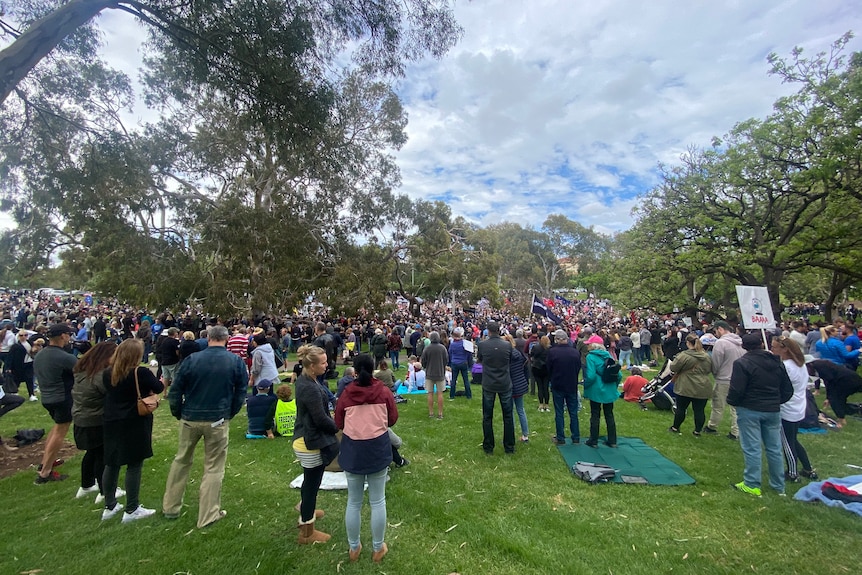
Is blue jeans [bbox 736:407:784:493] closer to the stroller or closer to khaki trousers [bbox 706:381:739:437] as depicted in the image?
khaki trousers [bbox 706:381:739:437]

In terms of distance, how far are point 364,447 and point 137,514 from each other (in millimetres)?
2486

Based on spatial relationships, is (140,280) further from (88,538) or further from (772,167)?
(772,167)

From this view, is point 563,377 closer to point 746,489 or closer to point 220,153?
point 746,489

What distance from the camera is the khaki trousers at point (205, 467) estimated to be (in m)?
3.61

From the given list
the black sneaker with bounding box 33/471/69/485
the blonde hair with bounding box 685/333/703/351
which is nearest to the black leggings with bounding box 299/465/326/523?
the black sneaker with bounding box 33/471/69/485

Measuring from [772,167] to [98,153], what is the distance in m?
20.0

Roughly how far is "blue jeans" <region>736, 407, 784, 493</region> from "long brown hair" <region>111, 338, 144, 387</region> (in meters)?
6.26

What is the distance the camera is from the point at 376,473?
10.2 feet

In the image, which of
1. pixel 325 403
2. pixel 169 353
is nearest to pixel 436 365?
pixel 325 403

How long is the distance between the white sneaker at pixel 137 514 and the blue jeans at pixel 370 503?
6.90ft

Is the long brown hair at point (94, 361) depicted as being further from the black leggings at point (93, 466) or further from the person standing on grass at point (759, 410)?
the person standing on grass at point (759, 410)

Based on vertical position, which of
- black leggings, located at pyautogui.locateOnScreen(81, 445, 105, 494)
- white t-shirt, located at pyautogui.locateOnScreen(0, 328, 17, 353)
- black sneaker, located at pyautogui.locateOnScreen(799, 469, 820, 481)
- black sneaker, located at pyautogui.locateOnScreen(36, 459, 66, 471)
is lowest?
black sneaker, located at pyautogui.locateOnScreen(799, 469, 820, 481)

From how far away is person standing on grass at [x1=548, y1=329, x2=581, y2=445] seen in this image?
19.5 ft

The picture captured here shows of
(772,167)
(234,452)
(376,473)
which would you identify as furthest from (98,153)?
(772,167)
